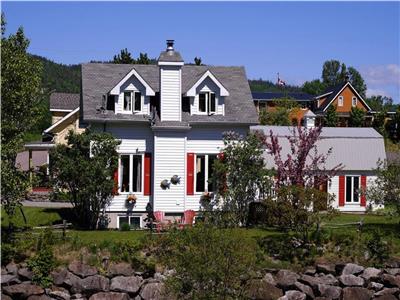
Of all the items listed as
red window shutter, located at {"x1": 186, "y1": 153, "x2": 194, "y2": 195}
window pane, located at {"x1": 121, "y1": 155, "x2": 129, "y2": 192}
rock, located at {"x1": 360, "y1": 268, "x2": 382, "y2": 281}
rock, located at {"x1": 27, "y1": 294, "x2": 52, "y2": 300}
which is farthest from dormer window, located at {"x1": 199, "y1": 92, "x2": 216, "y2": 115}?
rock, located at {"x1": 27, "y1": 294, "x2": 52, "y2": 300}

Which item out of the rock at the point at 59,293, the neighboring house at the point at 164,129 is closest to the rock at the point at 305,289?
the neighboring house at the point at 164,129

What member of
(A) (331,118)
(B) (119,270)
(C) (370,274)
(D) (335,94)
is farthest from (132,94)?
(D) (335,94)

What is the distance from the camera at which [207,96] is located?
102 ft

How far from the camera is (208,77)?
30.6m

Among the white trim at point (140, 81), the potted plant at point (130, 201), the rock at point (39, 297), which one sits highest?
the white trim at point (140, 81)

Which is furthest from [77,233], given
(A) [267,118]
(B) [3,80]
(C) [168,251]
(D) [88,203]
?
(A) [267,118]

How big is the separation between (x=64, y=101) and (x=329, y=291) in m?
41.9

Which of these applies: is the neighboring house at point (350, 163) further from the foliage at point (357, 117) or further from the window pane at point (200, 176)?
the foliage at point (357, 117)

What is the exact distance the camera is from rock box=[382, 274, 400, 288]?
25.0 m

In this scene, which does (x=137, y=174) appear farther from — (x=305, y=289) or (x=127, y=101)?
(x=305, y=289)

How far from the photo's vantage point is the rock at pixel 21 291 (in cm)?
2314

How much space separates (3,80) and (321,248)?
38.9 ft

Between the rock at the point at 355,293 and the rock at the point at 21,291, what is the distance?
9.76 m

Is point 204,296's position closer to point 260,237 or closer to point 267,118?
point 260,237
